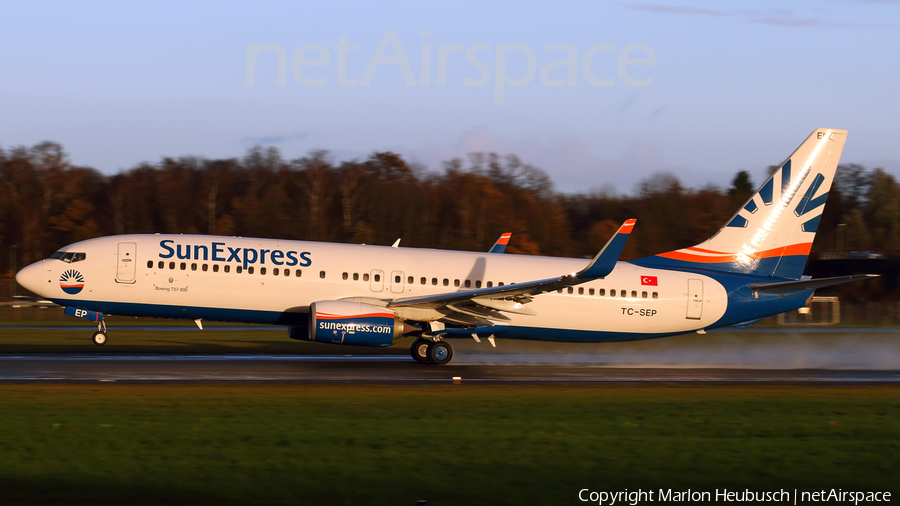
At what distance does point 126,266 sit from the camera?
2375 cm

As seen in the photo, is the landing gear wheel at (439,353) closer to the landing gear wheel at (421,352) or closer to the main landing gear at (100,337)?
the landing gear wheel at (421,352)

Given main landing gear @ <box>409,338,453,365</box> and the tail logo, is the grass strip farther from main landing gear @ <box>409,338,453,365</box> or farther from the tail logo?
the tail logo

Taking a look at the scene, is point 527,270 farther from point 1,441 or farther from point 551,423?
point 1,441

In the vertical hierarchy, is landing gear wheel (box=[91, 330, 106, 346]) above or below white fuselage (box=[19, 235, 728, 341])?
below

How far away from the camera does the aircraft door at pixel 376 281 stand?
2406 centimetres

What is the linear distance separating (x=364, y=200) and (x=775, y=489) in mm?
67138

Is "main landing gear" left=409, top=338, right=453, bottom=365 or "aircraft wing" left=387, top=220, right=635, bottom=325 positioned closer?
"aircraft wing" left=387, top=220, right=635, bottom=325

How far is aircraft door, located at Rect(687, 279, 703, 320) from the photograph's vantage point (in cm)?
2564

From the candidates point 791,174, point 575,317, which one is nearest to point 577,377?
point 575,317

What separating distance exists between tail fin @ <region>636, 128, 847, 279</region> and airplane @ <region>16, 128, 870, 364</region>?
0.12 ft

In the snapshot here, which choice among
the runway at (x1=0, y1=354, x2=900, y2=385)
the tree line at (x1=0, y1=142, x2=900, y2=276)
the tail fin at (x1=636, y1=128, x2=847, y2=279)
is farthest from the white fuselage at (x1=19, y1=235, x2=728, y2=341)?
the tree line at (x1=0, y1=142, x2=900, y2=276)

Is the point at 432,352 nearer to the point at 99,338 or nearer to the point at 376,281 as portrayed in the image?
the point at 376,281

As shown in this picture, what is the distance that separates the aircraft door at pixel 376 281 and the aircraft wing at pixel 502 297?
1.97ft

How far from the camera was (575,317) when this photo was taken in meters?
25.0
